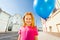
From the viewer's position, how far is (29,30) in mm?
1794

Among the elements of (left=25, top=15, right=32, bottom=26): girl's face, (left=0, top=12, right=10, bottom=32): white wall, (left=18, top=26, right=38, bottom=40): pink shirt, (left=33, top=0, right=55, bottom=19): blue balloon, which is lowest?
(left=18, top=26, right=38, bottom=40): pink shirt

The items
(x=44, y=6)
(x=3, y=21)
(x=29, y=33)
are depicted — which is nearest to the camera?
(x=29, y=33)

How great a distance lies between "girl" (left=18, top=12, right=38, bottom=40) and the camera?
178 centimetres

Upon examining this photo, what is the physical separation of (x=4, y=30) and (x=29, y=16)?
14.6m

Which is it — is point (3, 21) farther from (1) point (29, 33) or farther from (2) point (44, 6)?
(1) point (29, 33)

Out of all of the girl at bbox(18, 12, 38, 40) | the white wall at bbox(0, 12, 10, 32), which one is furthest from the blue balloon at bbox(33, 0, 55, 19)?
the white wall at bbox(0, 12, 10, 32)

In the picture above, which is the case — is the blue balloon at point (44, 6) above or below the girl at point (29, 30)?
above

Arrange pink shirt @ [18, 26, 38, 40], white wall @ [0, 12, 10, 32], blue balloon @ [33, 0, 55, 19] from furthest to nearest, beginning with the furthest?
white wall @ [0, 12, 10, 32]
blue balloon @ [33, 0, 55, 19]
pink shirt @ [18, 26, 38, 40]

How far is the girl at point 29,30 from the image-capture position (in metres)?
1.78

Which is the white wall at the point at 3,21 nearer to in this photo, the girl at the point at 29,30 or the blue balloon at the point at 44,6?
the blue balloon at the point at 44,6

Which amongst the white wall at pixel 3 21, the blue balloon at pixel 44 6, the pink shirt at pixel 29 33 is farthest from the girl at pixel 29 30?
the white wall at pixel 3 21

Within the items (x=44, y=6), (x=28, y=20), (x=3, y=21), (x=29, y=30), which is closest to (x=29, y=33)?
(x=29, y=30)

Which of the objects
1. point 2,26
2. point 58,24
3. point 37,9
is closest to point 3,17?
point 2,26

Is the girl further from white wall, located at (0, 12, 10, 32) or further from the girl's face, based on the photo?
white wall, located at (0, 12, 10, 32)
